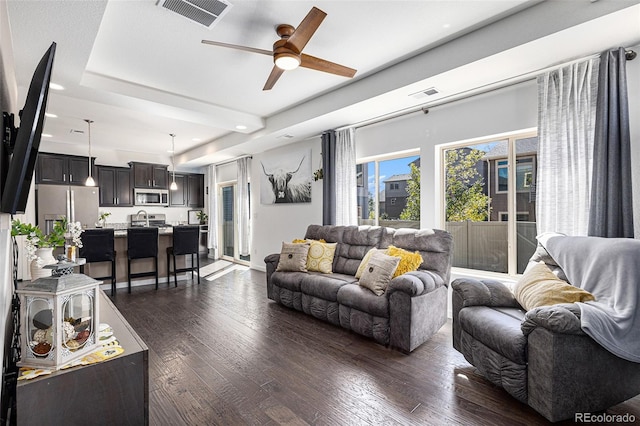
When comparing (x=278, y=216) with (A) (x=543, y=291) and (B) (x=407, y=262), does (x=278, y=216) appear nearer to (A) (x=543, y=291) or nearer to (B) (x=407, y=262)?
(B) (x=407, y=262)

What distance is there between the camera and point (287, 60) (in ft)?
8.26

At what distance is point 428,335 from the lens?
302cm

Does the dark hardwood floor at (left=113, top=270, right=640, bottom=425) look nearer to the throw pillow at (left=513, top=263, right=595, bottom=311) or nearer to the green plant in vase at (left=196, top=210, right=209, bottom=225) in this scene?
the throw pillow at (left=513, top=263, right=595, bottom=311)

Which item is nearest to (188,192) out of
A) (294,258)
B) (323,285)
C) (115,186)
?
(115,186)

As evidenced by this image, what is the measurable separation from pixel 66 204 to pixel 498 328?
7925mm

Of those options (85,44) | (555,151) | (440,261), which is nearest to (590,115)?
(555,151)

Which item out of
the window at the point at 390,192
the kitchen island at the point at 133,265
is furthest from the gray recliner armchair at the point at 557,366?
the kitchen island at the point at 133,265

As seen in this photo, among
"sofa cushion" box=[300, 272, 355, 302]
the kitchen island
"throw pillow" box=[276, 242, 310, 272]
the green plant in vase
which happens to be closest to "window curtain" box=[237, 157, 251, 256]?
the kitchen island

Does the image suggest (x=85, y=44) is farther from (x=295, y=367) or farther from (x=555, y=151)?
(x=555, y=151)

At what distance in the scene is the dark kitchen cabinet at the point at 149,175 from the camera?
7.75m

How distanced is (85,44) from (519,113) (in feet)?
13.4

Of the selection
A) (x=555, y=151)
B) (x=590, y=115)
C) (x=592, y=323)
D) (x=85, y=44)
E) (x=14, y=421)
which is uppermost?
(x=85, y=44)

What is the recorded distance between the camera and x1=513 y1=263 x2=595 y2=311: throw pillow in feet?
6.91

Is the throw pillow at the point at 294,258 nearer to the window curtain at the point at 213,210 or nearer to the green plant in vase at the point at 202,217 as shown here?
the window curtain at the point at 213,210
